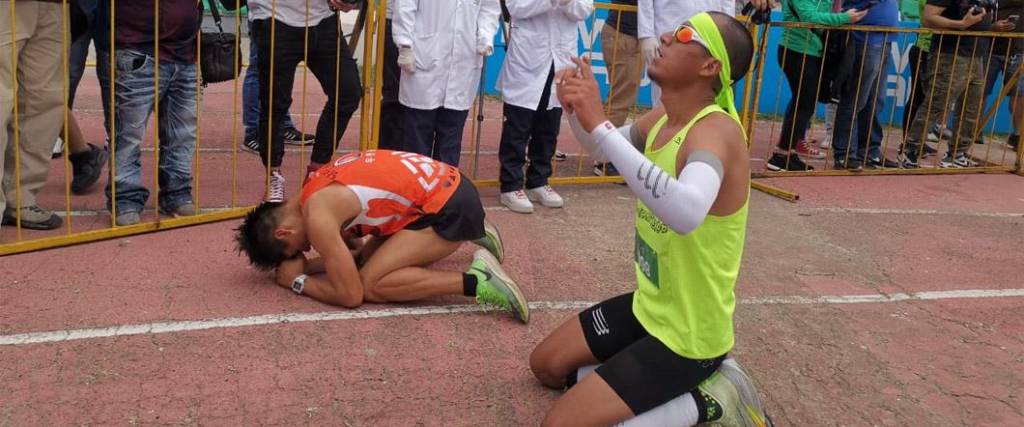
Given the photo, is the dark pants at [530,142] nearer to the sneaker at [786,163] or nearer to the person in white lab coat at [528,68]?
the person in white lab coat at [528,68]

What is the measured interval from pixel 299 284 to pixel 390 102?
197 centimetres

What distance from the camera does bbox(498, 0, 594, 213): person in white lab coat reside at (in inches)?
247

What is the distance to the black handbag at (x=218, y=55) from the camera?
5453mm

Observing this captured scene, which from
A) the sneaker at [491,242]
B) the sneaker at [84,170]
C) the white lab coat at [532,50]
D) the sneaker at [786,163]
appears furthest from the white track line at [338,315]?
the sneaker at [786,163]

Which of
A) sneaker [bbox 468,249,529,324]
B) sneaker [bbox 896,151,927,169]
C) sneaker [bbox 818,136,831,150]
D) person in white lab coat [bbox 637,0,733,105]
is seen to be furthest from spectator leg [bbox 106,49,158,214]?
sneaker [bbox 896,151,927,169]

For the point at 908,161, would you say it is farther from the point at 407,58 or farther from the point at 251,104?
the point at 251,104

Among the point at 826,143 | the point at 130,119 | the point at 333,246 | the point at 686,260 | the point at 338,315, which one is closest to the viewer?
the point at 686,260

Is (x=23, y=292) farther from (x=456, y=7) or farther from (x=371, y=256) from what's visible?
(x=456, y=7)

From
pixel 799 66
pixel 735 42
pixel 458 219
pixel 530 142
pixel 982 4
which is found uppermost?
pixel 982 4

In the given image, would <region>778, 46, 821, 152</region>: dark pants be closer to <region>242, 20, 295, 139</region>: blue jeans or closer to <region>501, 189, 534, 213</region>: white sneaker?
<region>501, 189, 534, 213</region>: white sneaker

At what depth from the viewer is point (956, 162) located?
957 cm

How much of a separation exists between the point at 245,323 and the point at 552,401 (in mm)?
1391

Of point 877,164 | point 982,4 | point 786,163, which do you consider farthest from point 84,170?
point 982,4

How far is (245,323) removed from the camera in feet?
13.5
